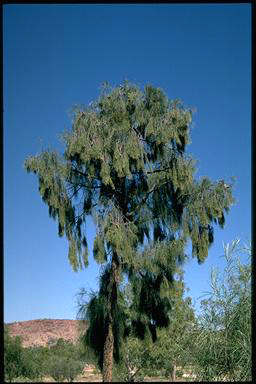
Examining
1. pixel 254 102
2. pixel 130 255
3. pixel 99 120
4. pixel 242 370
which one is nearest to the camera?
pixel 254 102

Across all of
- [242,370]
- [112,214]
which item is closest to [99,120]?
[112,214]

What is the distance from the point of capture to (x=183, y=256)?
12.0m

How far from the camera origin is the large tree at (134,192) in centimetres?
1198

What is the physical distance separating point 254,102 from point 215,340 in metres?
6.40

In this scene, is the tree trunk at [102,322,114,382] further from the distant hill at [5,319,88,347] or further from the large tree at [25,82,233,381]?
the distant hill at [5,319,88,347]

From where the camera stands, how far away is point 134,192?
506 inches

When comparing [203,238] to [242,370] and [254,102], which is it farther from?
[254,102]

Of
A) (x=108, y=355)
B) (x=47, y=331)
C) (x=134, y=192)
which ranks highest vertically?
(x=134, y=192)

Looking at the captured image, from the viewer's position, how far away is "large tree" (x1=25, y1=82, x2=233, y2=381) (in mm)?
11977

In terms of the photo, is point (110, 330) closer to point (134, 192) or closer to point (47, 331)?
point (134, 192)

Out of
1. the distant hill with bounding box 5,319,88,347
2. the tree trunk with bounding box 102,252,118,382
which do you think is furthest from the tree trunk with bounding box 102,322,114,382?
the distant hill with bounding box 5,319,88,347

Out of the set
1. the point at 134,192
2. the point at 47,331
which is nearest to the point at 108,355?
the point at 134,192

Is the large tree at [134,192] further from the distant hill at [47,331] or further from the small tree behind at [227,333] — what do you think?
the distant hill at [47,331]

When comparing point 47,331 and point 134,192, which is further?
point 47,331
